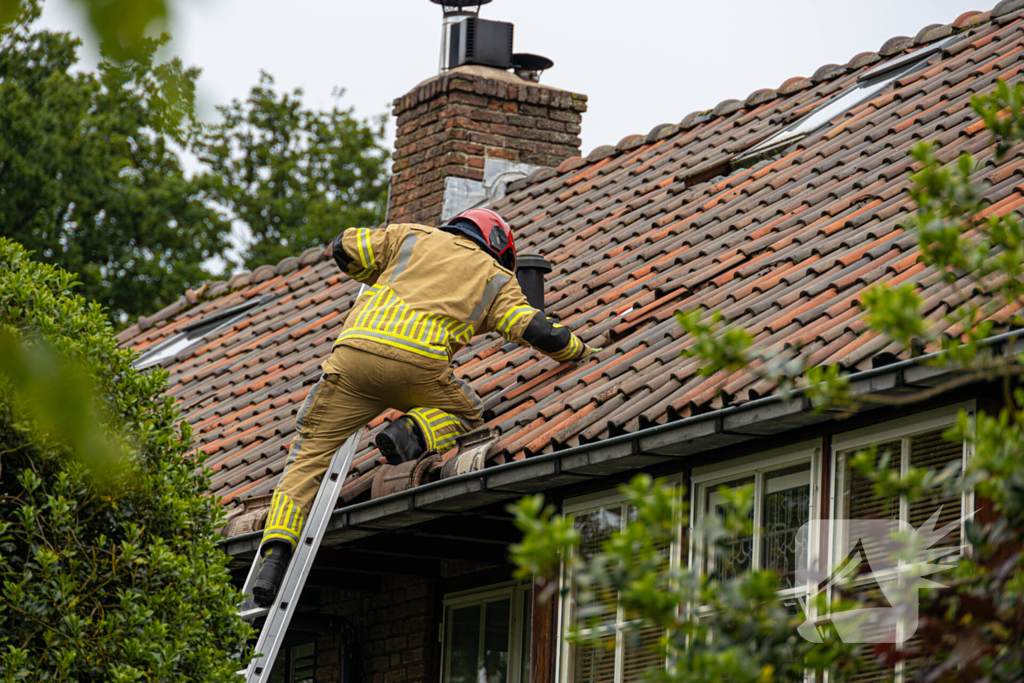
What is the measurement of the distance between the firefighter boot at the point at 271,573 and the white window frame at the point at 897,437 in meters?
2.86

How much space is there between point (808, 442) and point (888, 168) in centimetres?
285

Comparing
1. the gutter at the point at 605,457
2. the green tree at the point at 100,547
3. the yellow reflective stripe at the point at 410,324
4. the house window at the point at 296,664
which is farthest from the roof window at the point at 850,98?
the green tree at the point at 100,547

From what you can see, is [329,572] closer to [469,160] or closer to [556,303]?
[556,303]

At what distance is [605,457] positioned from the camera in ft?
21.1

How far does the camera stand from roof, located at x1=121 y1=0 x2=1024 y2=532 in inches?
265

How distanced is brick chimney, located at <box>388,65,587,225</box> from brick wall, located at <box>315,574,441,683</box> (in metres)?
4.09

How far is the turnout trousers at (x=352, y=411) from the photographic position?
24.0 ft

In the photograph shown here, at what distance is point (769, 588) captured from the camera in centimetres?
278

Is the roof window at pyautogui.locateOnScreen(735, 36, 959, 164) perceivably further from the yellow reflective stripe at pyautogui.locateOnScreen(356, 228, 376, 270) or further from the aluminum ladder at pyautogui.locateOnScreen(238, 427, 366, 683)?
the aluminum ladder at pyautogui.locateOnScreen(238, 427, 366, 683)

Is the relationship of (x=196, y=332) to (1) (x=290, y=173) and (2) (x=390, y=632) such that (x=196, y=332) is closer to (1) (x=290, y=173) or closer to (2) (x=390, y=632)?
(2) (x=390, y=632)

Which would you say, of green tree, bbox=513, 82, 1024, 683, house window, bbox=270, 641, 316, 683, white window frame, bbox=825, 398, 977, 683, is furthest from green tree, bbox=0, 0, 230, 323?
green tree, bbox=513, 82, 1024, 683

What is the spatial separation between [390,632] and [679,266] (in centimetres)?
305

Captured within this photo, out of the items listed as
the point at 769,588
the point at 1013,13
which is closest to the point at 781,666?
the point at 769,588

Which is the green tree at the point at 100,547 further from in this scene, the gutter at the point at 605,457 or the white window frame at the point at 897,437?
the white window frame at the point at 897,437
